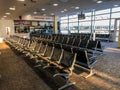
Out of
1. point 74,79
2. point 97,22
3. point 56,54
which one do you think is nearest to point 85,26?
point 97,22

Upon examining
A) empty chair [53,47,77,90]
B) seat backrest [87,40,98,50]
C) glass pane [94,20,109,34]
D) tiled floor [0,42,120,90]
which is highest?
glass pane [94,20,109,34]

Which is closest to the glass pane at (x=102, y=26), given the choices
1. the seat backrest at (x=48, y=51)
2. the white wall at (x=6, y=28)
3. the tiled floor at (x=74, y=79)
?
the tiled floor at (x=74, y=79)

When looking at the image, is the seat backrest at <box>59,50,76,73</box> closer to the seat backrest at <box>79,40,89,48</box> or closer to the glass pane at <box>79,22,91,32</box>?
the seat backrest at <box>79,40,89,48</box>

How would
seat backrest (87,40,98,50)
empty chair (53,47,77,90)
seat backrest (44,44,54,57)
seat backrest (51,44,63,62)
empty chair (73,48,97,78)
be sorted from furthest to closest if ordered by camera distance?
1. seat backrest (87,40,98,50)
2. seat backrest (44,44,54,57)
3. seat backrest (51,44,63,62)
4. empty chair (73,48,97,78)
5. empty chair (53,47,77,90)

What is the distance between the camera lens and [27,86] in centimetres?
329

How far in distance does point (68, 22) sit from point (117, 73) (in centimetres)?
1547

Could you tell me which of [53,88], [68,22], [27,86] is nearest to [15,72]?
[27,86]

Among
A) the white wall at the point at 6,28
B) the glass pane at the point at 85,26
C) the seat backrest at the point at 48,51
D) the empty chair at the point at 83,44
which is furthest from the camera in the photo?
the white wall at the point at 6,28

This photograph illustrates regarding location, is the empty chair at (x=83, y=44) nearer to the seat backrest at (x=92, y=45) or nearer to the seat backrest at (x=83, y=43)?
the seat backrest at (x=83, y=43)

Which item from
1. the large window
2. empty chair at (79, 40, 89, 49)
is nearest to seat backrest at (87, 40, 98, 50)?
empty chair at (79, 40, 89, 49)

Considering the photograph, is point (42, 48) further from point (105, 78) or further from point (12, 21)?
point (12, 21)

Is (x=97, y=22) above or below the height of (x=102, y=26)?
above

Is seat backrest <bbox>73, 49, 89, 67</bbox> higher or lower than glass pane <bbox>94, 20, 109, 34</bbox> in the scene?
lower

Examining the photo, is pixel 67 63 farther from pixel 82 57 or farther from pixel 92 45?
pixel 92 45
